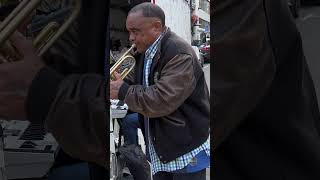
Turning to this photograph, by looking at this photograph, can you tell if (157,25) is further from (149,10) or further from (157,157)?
(157,157)

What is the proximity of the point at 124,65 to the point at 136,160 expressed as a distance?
0.76 feet

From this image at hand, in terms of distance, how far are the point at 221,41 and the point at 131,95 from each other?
0.83 feet

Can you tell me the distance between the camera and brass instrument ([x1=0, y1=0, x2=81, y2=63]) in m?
1.15

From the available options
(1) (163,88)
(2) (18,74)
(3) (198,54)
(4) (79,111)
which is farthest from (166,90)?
(2) (18,74)

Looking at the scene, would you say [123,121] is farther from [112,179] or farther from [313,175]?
[313,175]

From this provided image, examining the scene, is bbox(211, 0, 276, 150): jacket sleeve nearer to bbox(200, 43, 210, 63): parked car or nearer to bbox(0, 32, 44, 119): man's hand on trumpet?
bbox(200, 43, 210, 63): parked car

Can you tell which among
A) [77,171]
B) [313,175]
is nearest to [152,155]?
[77,171]

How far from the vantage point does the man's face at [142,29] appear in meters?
1.12

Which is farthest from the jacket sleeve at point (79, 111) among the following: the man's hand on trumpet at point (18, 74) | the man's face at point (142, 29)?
the man's face at point (142, 29)

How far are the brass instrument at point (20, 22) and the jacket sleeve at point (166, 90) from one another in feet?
0.73

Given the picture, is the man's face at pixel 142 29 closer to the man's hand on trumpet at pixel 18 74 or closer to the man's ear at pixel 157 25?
the man's ear at pixel 157 25

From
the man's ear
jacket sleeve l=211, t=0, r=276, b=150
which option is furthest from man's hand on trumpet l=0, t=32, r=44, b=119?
jacket sleeve l=211, t=0, r=276, b=150

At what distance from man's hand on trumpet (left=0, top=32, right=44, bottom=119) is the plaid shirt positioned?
10.3 inches

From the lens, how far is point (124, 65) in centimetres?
115
